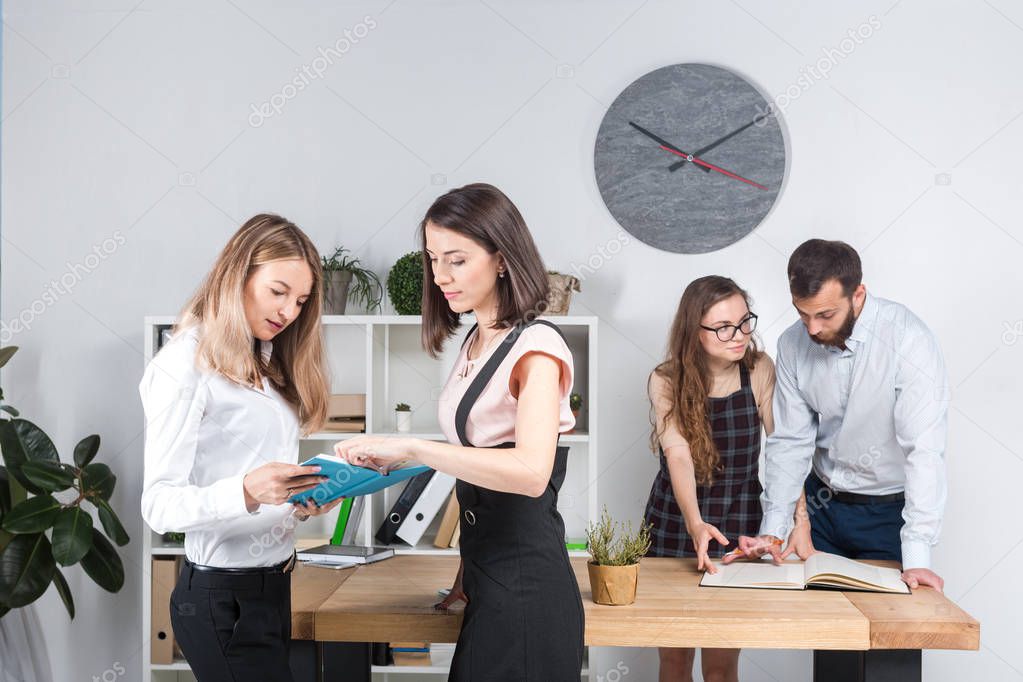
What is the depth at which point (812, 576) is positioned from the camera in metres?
1.97

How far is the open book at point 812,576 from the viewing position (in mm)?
1957

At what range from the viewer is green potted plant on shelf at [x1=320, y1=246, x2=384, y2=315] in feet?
10.5

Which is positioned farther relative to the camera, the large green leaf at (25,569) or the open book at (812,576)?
the large green leaf at (25,569)

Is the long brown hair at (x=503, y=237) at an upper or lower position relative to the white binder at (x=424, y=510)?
upper

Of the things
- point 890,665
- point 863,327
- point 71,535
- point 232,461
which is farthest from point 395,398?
point 890,665

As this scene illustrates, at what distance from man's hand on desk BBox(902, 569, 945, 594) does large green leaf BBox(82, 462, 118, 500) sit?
2.66 m

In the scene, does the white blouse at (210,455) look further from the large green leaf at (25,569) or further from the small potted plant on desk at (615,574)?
the large green leaf at (25,569)

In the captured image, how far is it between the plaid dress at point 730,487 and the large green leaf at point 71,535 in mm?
1921

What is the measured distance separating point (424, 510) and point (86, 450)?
4.13 feet

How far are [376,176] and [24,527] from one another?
1.75m

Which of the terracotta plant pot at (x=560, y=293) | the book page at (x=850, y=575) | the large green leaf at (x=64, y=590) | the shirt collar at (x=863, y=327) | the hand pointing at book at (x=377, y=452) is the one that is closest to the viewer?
the hand pointing at book at (x=377, y=452)

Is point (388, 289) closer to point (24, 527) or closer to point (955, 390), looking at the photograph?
point (24, 527)

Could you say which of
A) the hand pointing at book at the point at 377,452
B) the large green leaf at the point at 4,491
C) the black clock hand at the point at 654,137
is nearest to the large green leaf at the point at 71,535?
the large green leaf at the point at 4,491

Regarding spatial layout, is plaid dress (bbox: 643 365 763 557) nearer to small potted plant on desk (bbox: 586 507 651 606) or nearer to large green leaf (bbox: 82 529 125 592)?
small potted plant on desk (bbox: 586 507 651 606)
